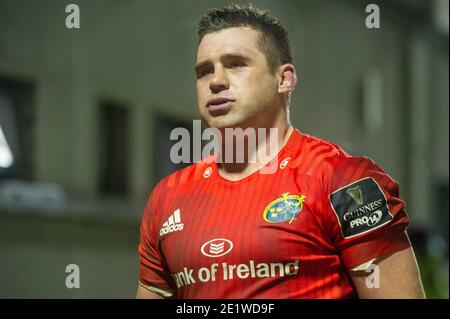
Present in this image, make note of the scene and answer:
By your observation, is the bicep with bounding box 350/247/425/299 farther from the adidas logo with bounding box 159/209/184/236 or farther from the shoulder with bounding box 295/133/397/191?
the adidas logo with bounding box 159/209/184/236

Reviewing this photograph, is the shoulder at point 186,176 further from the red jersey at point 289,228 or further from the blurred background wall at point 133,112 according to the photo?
the blurred background wall at point 133,112

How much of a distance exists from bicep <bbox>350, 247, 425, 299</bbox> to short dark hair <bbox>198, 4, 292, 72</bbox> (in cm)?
53

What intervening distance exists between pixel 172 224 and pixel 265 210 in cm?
25

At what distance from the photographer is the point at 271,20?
1627mm

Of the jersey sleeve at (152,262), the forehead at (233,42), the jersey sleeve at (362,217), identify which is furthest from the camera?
the jersey sleeve at (152,262)

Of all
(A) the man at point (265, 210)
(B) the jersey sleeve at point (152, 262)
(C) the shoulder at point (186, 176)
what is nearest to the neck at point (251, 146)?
(A) the man at point (265, 210)

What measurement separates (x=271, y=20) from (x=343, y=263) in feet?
2.05

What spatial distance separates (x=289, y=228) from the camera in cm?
146

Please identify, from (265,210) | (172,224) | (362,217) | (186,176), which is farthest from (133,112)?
(362,217)

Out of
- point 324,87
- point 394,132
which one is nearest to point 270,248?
point 324,87

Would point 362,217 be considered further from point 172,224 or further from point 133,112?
point 133,112

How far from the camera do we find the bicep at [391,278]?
1.44m

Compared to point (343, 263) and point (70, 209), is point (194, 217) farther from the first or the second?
point (70, 209)

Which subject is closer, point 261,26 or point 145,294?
point 261,26
